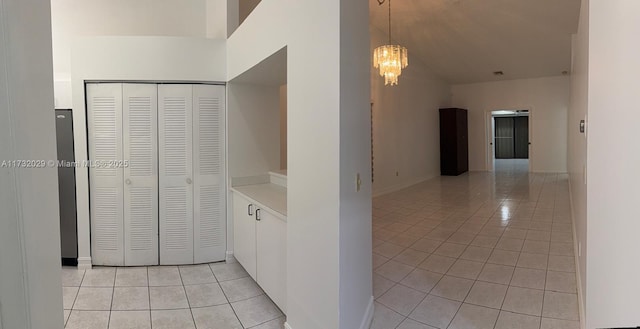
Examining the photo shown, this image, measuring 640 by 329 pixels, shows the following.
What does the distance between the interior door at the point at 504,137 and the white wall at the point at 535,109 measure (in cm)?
Answer: 657

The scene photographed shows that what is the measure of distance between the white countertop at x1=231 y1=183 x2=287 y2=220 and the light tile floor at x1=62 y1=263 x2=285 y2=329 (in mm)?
822

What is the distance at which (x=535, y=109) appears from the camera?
10.2 meters

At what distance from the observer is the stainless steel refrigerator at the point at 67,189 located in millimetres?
3504

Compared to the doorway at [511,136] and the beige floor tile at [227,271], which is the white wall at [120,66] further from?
the doorway at [511,136]

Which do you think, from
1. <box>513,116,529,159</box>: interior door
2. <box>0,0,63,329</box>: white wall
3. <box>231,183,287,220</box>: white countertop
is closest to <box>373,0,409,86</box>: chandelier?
<box>231,183,287,220</box>: white countertop

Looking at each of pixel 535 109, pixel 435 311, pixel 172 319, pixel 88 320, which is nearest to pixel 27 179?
pixel 172 319

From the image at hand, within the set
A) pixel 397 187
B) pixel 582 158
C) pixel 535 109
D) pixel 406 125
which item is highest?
pixel 535 109

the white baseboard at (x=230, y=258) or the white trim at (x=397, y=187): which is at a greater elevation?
the white trim at (x=397, y=187)

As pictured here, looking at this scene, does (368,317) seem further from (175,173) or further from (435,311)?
(175,173)

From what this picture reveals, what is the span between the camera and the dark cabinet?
33.9 feet

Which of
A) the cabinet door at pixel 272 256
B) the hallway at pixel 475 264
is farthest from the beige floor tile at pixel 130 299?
the hallway at pixel 475 264

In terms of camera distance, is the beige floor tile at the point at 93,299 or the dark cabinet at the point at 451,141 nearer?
the beige floor tile at the point at 93,299

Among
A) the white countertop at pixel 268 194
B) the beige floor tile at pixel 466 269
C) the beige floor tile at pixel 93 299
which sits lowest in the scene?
the beige floor tile at pixel 93 299

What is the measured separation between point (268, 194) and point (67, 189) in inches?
86.5
